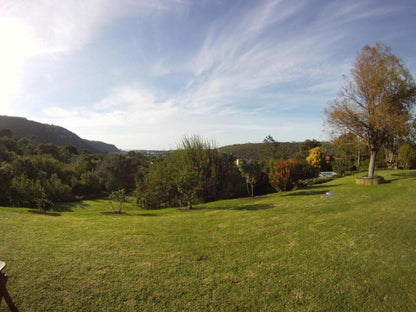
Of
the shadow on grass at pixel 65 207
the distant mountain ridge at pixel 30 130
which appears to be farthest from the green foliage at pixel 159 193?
the distant mountain ridge at pixel 30 130

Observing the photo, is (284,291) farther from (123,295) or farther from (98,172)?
(98,172)

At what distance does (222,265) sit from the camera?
155 inches

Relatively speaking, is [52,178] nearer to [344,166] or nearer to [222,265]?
[222,265]

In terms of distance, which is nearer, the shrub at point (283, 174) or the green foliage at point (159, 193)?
the shrub at point (283, 174)

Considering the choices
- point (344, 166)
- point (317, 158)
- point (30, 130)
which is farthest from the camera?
point (30, 130)

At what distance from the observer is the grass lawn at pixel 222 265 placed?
296 cm

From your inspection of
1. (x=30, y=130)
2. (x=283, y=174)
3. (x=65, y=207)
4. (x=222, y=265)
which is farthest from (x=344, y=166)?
(x=30, y=130)

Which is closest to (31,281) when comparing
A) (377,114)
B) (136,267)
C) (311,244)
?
(136,267)

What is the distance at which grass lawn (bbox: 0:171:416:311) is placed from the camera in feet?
9.70

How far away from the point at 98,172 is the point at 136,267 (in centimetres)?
3214

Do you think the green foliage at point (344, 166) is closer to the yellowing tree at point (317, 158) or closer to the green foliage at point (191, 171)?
the yellowing tree at point (317, 158)

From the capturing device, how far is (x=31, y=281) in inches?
131

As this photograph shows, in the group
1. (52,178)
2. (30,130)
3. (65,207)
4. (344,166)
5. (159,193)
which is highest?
(30,130)

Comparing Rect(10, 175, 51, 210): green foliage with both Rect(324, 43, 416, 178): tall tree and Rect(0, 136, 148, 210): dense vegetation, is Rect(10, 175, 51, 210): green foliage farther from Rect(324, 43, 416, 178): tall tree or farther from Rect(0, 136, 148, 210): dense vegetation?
Rect(324, 43, 416, 178): tall tree
